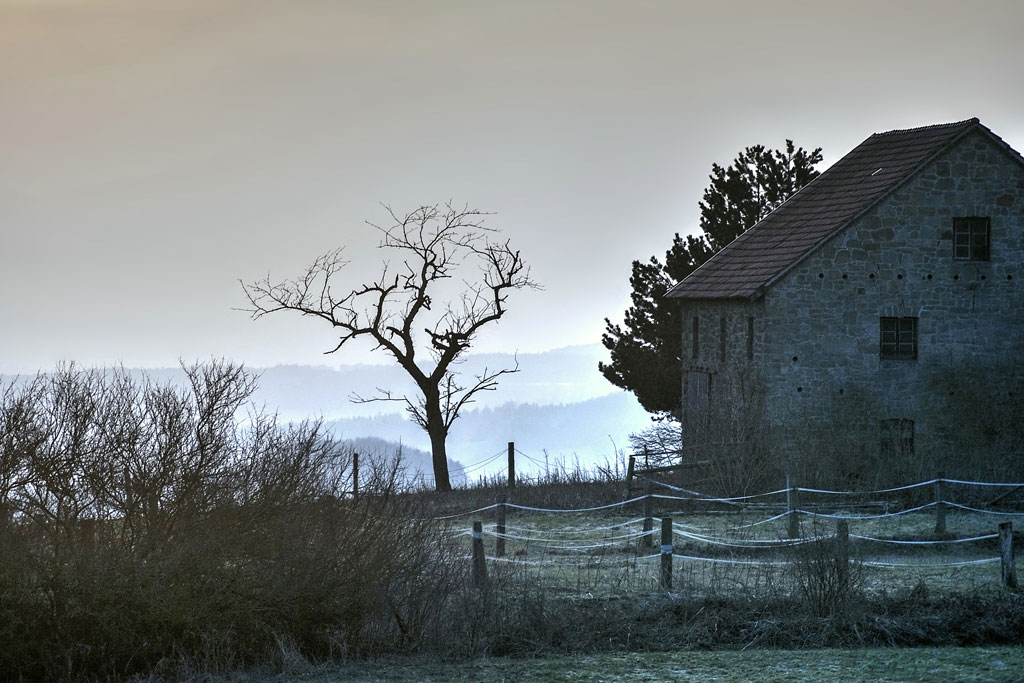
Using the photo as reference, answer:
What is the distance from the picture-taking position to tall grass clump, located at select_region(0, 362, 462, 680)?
1104 cm

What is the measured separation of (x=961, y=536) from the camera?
1923 centimetres

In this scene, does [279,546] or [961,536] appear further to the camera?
[961,536]

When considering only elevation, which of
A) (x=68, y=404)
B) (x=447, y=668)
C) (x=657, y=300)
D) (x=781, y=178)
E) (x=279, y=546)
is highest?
(x=781, y=178)

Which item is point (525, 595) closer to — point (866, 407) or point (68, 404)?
point (68, 404)

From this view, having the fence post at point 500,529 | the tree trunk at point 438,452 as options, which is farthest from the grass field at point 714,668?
the tree trunk at point 438,452

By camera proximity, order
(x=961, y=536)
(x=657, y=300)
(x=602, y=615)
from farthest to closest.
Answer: (x=657, y=300), (x=961, y=536), (x=602, y=615)

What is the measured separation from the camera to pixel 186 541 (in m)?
11.3

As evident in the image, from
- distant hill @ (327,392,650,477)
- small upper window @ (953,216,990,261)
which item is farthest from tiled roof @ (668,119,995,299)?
distant hill @ (327,392,650,477)

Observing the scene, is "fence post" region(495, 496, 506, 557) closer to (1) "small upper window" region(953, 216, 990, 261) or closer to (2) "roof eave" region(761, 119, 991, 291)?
(2) "roof eave" region(761, 119, 991, 291)

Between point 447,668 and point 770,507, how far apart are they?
12672mm

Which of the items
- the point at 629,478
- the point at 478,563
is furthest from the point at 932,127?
the point at 478,563

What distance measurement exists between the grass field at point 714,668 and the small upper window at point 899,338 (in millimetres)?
16338

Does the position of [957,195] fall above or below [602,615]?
above

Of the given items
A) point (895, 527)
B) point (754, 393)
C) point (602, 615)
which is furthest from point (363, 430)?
point (602, 615)
